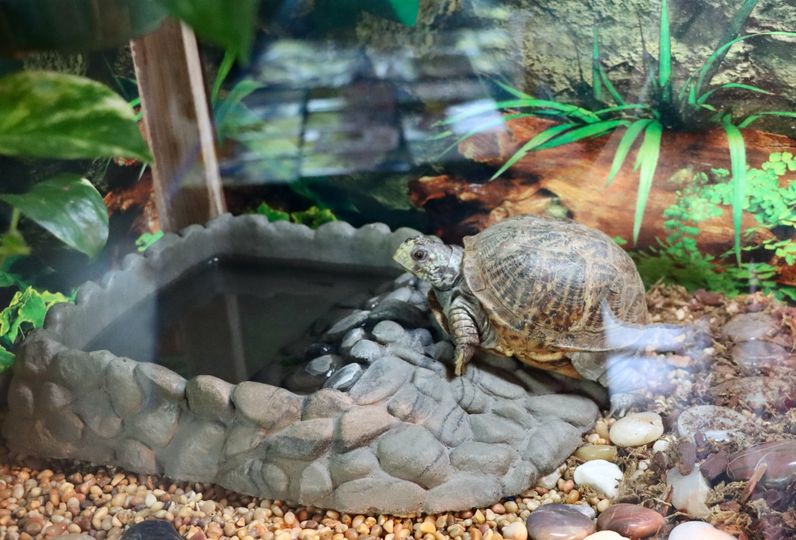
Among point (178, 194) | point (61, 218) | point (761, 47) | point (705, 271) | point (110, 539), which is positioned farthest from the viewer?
point (178, 194)

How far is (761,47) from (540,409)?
5.11 feet

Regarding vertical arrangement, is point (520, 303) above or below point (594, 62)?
below

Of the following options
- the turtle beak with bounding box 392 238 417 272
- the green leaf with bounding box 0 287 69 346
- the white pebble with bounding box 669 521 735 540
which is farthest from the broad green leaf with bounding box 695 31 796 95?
the green leaf with bounding box 0 287 69 346

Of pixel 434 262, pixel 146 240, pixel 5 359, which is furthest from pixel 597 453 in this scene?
pixel 146 240

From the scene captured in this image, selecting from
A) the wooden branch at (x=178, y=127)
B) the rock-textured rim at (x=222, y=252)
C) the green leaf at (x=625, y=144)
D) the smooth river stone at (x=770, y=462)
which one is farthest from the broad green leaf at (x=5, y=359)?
the green leaf at (x=625, y=144)

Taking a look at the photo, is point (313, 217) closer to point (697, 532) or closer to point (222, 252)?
point (222, 252)

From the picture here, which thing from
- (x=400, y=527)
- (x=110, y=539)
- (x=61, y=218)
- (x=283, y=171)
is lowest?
(x=400, y=527)

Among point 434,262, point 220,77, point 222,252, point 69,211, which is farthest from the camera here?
point 222,252

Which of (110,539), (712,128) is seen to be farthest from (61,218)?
(712,128)

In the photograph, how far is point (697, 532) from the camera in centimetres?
173

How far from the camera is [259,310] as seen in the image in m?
2.95

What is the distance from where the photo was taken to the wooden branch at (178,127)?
9.95 feet

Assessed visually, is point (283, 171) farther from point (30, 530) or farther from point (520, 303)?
point (30, 530)

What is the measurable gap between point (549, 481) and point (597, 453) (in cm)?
19
